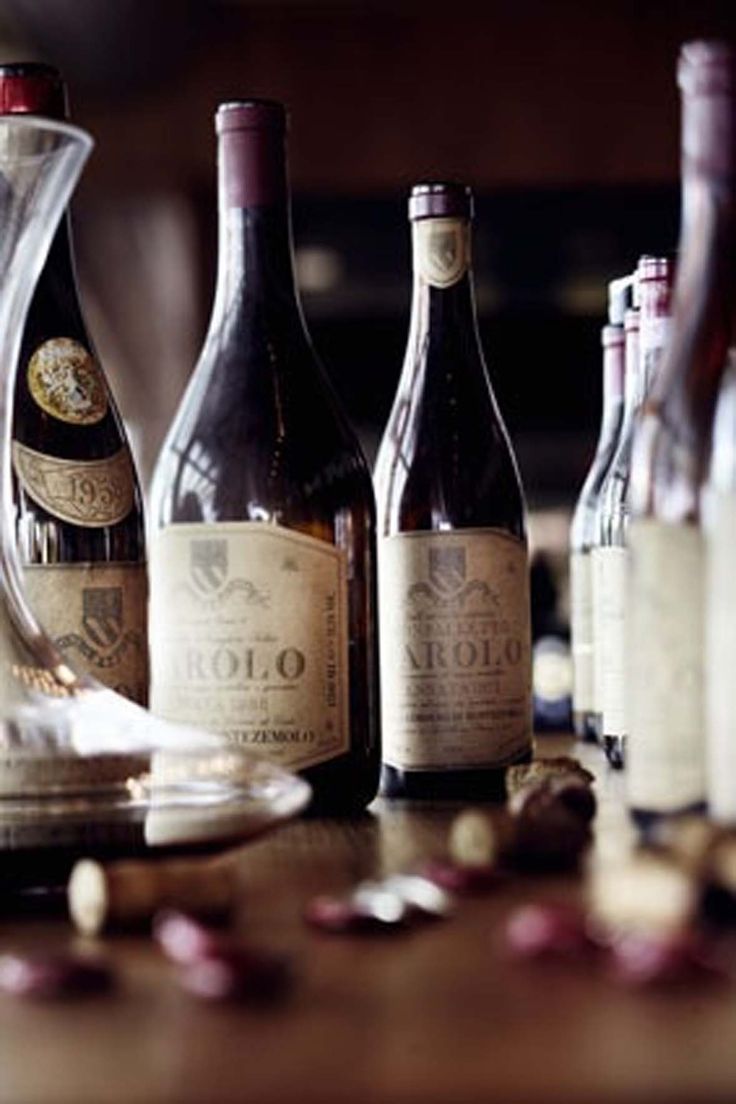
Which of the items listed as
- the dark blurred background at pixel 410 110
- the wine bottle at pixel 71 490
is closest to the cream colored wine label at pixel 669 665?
the wine bottle at pixel 71 490

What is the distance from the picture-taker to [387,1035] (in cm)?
45

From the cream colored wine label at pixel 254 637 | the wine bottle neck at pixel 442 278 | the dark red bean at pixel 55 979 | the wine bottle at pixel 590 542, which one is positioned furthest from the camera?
the wine bottle at pixel 590 542

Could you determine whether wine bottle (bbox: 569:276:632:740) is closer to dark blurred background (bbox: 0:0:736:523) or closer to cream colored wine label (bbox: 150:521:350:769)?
cream colored wine label (bbox: 150:521:350:769)

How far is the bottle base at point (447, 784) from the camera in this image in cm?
96

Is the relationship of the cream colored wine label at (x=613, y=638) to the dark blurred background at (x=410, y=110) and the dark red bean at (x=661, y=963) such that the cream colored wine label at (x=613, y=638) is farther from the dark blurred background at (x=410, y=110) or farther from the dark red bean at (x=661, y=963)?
the dark blurred background at (x=410, y=110)

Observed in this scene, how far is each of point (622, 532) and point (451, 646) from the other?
0.59ft

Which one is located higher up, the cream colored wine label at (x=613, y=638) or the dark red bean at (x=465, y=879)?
the cream colored wine label at (x=613, y=638)

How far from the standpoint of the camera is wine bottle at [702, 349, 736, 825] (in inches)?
23.5

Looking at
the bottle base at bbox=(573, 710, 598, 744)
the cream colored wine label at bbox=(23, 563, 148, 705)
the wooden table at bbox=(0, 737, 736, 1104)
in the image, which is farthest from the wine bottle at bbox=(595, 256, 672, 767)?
the wooden table at bbox=(0, 737, 736, 1104)

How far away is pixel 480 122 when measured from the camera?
4301 mm

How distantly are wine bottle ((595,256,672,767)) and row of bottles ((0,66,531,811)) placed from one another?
2.8 inches

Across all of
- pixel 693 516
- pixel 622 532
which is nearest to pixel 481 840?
pixel 693 516

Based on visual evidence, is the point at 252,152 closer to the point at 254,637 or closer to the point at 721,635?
the point at 254,637

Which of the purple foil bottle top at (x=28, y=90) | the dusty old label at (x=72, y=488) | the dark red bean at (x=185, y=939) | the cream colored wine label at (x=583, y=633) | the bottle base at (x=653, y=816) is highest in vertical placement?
the purple foil bottle top at (x=28, y=90)
